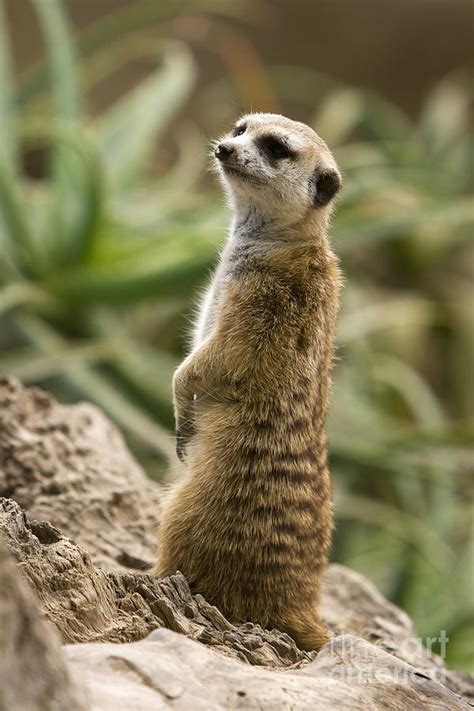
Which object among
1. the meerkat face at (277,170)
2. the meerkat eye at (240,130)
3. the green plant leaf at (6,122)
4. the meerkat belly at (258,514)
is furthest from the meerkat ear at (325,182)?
the green plant leaf at (6,122)

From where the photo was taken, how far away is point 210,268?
3967 mm

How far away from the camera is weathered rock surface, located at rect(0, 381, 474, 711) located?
1.34m

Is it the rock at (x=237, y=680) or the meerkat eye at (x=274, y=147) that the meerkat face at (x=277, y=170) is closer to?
the meerkat eye at (x=274, y=147)

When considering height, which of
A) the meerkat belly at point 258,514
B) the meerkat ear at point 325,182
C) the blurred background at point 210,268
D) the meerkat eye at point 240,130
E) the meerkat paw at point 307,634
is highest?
the blurred background at point 210,268

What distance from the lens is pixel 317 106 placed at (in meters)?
8.18

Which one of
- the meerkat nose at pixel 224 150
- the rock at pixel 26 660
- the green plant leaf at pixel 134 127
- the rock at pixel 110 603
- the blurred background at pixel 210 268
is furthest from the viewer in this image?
the green plant leaf at pixel 134 127

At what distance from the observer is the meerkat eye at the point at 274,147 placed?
2145 millimetres

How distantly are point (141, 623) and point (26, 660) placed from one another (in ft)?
1.90

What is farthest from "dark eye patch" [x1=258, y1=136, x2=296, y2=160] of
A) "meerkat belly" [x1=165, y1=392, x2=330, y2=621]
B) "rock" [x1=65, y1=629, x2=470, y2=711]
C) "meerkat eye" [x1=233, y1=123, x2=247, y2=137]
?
"rock" [x1=65, y1=629, x2=470, y2=711]

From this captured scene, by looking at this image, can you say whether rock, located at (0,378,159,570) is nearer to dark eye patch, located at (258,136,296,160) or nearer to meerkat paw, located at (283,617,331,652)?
meerkat paw, located at (283,617,331,652)

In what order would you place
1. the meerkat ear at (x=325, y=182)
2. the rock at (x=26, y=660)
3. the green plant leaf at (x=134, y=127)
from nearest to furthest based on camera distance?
the rock at (x=26, y=660)
the meerkat ear at (x=325, y=182)
the green plant leaf at (x=134, y=127)

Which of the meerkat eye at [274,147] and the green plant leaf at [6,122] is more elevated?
the green plant leaf at [6,122]

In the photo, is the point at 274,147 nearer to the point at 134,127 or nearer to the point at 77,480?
the point at 77,480

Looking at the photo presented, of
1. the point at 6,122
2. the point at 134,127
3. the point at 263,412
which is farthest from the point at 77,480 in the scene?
the point at 134,127
